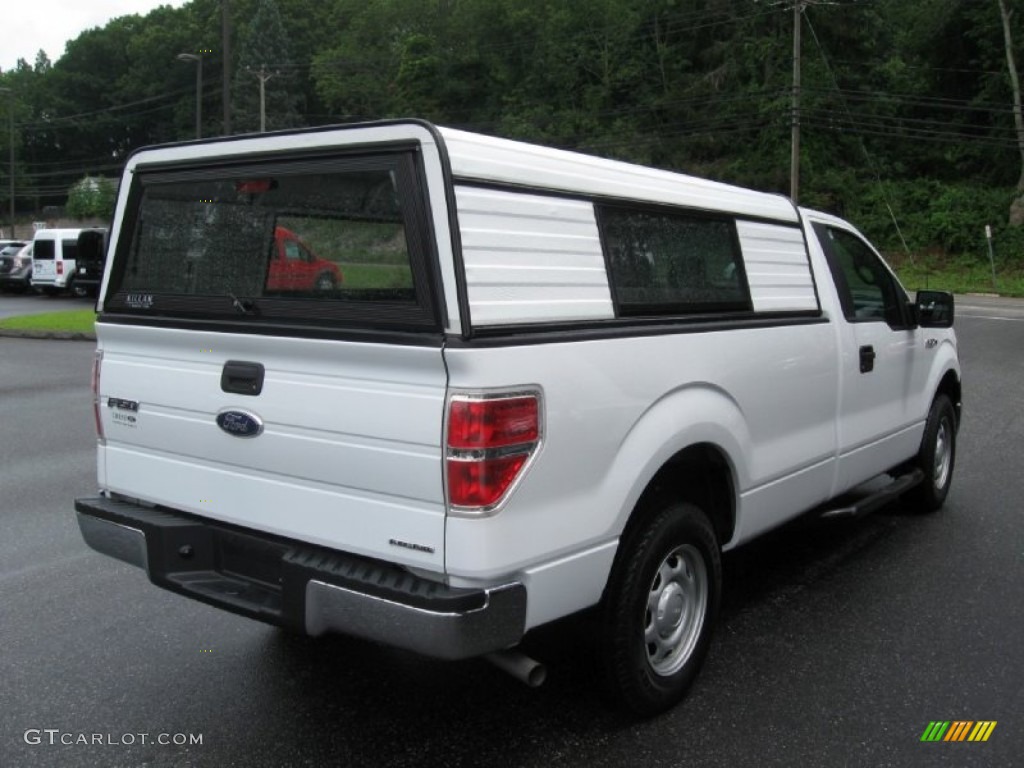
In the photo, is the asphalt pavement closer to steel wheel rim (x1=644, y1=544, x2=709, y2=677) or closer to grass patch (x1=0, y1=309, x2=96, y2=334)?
steel wheel rim (x1=644, y1=544, x2=709, y2=677)

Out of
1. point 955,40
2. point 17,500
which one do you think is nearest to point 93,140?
point 955,40

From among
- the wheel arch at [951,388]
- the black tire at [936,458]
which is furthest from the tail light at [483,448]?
the wheel arch at [951,388]

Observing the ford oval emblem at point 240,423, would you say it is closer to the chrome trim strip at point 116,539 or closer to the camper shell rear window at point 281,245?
the camper shell rear window at point 281,245

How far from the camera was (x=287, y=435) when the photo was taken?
304 cm

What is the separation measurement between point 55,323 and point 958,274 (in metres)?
34.8

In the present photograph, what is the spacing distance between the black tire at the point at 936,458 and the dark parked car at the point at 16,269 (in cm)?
3130

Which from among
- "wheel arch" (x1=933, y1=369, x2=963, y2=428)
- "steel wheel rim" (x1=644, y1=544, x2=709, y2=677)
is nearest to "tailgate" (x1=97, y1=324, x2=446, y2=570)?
"steel wheel rim" (x1=644, y1=544, x2=709, y2=677)

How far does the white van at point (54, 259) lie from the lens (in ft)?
93.9

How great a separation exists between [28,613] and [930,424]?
528cm

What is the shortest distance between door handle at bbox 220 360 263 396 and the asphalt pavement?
4.07ft

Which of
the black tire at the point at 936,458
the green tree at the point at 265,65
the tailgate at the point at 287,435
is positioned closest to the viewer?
the tailgate at the point at 287,435

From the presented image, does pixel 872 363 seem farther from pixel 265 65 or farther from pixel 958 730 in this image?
pixel 265 65

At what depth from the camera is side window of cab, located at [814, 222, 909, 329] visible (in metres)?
4.88

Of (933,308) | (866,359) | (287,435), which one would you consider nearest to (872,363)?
(866,359)
